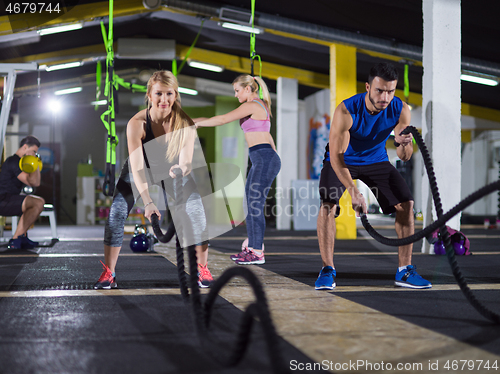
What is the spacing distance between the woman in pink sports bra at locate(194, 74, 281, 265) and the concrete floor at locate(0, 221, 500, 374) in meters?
0.50

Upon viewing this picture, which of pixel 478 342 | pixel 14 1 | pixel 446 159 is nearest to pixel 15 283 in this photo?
pixel 478 342

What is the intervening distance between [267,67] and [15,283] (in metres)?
7.61

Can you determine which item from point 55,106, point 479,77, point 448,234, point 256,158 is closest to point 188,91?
point 55,106

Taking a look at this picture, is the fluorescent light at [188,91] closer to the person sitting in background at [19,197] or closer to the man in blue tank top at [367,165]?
the person sitting in background at [19,197]

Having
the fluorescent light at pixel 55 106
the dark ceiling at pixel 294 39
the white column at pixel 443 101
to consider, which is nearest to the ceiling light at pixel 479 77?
the dark ceiling at pixel 294 39

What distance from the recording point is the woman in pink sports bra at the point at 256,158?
3.63 m

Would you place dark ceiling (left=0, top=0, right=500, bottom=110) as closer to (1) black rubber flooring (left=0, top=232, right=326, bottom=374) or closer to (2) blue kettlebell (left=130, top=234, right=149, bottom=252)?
(2) blue kettlebell (left=130, top=234, right=149, bottom=252)

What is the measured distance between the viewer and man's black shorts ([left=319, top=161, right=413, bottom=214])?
267 cm

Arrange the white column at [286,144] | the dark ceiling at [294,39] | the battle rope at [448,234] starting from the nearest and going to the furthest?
the battle rope at [448,234]
the dark ceiling at [294,39]
the white column at [286,144]

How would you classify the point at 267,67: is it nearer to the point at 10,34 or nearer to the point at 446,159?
the point at 10,34

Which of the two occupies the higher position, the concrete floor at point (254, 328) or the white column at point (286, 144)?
the white column at point (286, 144)

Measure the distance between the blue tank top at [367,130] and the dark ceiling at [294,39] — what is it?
400 centimetres

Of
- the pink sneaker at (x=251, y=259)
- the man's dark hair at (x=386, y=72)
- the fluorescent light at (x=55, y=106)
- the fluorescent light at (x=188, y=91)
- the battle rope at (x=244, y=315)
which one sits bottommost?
the pink sneaker at (x=251, y=259)

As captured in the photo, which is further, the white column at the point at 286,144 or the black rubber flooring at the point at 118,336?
the white column at the point at 286,144
